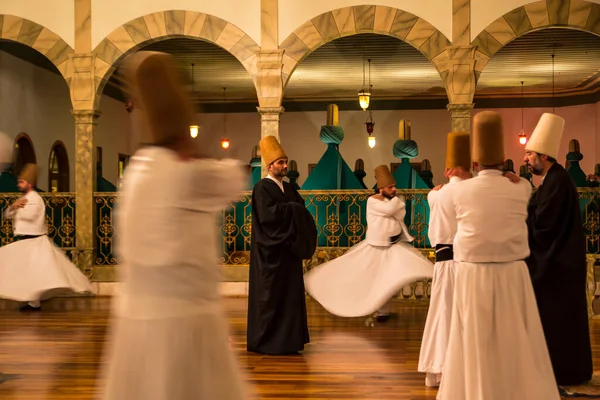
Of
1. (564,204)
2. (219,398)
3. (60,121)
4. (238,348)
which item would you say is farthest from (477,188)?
(60,121)

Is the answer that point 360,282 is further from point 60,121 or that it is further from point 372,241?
point 60,121

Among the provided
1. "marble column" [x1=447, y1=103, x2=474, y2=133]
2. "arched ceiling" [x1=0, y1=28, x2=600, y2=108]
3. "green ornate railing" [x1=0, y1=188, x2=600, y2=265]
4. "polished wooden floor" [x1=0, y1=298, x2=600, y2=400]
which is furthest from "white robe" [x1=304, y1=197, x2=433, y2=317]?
"arched ceiling" [x1=0, y1=28, x2=600, y2=108]

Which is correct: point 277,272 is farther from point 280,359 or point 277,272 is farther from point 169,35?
point 169,35

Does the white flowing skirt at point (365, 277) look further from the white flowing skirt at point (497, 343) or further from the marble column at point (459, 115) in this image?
the white flowing skirt at point (497, 343)

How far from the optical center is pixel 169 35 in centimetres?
1080

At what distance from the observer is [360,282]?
26.5 ft

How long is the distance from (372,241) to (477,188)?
439 cm

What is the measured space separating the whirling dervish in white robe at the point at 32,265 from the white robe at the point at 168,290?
22.3 ft

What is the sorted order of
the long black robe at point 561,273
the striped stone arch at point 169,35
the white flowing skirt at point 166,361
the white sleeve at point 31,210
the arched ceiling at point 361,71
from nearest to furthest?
1. the white flowing skirt at point 166,361
2. the long black robe at point 561,273
3. the white sleeve at point 31,210
4. the striped stone arch at point 169,35
5. the arched ceiling at point 361,71

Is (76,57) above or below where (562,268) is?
above

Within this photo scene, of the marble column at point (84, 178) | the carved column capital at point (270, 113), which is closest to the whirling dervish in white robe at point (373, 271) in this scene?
the carved column capital at point (270, 113)

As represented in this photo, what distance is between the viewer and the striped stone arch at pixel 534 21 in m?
10.3

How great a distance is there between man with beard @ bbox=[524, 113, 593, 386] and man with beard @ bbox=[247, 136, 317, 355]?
2.03 meters

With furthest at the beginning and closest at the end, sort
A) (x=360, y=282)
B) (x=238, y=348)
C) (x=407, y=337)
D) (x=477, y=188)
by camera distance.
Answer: (x=360, y=282)
(x=407, y=337)
(x=238, y=348)
(x=477, y=188)
